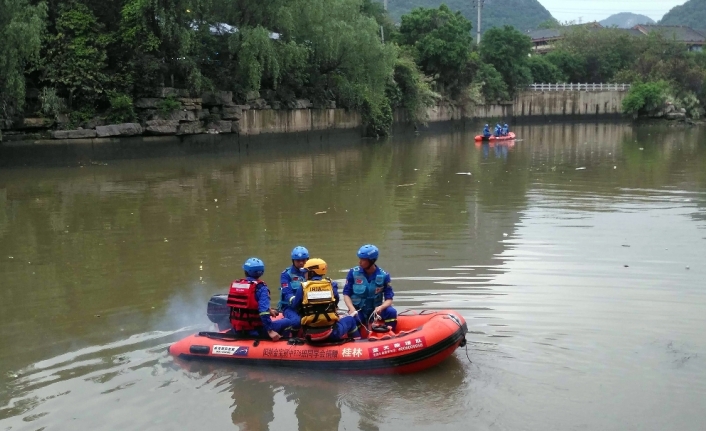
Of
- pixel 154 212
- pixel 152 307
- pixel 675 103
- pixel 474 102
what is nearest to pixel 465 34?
pixel 474 102

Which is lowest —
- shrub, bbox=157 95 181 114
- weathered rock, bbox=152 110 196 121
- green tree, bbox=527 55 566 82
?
weathered rock, bbox=152 110 196 121

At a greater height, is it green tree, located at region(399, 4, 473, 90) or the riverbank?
green tree, located at region(399, 4, 473, 90)

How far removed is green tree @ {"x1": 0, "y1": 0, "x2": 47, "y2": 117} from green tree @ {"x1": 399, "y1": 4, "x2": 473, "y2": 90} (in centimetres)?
3406

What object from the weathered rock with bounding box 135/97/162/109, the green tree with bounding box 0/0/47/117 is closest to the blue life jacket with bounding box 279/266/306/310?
the green tree with bounding box 0/0/47/117

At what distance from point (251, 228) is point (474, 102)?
48.8m

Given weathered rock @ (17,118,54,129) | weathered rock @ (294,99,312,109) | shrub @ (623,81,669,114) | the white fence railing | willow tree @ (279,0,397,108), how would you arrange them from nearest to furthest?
1. weathered rock @ (17,118,54,129)
2. willow tree @ (279,0,397,108)
3. weathered rock @ (294,99,312,109)
4. shrub @ (623,81,669,114)
5. the white fence railing

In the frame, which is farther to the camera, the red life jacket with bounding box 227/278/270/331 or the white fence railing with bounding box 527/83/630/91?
the white fence railing with bounding box 527/83/630/91

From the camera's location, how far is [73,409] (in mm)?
6652

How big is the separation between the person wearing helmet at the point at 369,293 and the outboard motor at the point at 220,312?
4.31 feet

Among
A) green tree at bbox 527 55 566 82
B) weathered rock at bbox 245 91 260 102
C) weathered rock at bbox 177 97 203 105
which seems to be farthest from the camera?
green tree at bbox 527 55 566 82

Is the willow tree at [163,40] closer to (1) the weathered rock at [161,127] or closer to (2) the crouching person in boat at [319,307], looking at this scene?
(1) the weathered rock at [161,127]

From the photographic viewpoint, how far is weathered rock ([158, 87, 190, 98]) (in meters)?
31.1

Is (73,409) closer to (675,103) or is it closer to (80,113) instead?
(80,113)

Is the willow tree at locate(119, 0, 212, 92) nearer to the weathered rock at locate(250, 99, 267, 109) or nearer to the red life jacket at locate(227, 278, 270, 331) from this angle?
the weathered rock at locate(250, 99, 267, 109)
